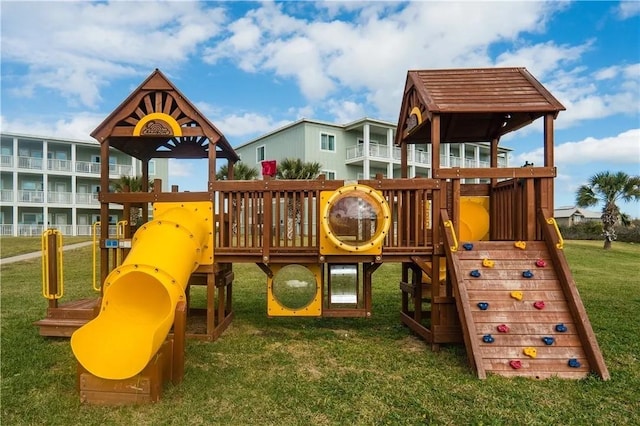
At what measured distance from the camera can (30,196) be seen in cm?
3153

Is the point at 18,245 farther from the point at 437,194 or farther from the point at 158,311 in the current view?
the point at 437,194

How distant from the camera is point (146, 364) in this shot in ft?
13.7

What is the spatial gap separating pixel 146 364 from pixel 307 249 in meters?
3.00

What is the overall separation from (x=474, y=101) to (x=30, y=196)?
34.1m

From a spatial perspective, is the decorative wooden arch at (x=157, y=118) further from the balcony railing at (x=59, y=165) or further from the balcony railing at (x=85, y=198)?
the balcony railing at (x=59, y=165)

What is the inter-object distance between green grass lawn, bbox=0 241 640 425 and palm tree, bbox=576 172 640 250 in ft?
67.0

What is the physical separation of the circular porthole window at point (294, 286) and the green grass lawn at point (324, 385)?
59 cm

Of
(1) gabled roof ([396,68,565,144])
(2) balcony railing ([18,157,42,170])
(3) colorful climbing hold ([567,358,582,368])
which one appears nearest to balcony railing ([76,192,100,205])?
(2) balcony railing ([18,157,42,170])

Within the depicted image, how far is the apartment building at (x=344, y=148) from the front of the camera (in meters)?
29.4

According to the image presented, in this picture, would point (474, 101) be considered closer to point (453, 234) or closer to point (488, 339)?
point (453, 234)

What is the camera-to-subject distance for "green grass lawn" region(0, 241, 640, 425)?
399 centimetres

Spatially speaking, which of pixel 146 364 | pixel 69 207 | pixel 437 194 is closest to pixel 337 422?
pixel 146 364

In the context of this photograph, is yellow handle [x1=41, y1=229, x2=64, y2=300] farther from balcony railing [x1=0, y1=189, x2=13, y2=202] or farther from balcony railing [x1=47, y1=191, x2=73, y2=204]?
balcony railing [x1=0, y1=189, x2=13, y2=202]

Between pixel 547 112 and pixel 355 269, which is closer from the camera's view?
pixel 547 112
